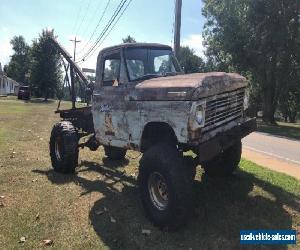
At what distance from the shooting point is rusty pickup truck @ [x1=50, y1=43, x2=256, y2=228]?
655 cm

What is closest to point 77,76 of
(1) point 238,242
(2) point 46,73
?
(1) point 238,242

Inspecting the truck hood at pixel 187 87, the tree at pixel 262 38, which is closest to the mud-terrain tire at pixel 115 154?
the truck hood at pixel 187 87

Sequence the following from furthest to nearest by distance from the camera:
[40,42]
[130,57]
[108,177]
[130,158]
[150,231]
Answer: [40,42] < [130,158] < [108,177] < [130,57] < [150,231]

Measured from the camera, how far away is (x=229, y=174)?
943 cm

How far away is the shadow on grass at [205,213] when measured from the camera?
634 centimetres

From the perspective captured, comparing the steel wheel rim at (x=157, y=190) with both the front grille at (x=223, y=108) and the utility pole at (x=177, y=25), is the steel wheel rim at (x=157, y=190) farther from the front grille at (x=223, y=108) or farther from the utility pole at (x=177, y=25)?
the utility pole at (x=177, y=25)

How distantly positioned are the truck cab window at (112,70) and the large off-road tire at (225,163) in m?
2.42

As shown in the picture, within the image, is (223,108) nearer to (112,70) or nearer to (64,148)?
(112,70)

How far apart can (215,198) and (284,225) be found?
1503mm

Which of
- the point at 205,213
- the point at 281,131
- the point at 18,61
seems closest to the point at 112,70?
the point at 205,213

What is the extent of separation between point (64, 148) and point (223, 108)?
4.25m

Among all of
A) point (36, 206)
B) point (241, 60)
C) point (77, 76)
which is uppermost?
point (241, 60)

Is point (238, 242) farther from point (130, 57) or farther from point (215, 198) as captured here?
point (130, 57)

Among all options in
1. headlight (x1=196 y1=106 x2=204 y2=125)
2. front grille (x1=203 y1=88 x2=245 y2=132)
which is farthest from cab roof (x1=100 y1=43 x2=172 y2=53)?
headlight (x1=196 y1=106 x2=204 y2=125)
